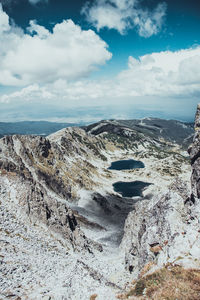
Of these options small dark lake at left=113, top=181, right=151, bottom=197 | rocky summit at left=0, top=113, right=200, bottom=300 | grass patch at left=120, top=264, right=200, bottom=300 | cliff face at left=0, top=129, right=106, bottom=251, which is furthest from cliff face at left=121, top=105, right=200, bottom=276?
small dark lake at left=113, top=181, right=151, bottom=197

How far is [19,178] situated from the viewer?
62125 mm

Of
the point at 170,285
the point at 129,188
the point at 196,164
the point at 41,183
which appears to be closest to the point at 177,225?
the point at 196,164

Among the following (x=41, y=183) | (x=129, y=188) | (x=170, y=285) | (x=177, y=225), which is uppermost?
(x=170, y=285)

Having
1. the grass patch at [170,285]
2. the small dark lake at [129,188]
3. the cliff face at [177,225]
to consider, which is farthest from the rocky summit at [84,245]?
the small dark lake at [129,188]

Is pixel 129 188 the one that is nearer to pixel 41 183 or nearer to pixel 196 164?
pixel 41 183

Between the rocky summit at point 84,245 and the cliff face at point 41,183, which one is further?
the cliff face at point 41,183

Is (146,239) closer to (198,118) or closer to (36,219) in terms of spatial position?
(198,118)

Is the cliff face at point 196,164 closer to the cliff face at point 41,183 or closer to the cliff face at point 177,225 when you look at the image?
the cliff face at point 177,225

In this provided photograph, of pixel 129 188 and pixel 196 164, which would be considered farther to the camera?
pixel 129 188

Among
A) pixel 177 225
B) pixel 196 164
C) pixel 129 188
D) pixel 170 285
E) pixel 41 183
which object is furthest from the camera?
pixel 129 188

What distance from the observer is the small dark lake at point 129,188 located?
557 feet

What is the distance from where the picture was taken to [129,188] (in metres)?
187

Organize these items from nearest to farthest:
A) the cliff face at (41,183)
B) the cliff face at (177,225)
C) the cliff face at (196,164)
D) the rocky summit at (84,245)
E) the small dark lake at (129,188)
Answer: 1. the cliff face at (177,225)
2. the rocky summit at (84,245)
3. the cliff face at (196,164)
4. the cliff face at (41,183)
5. the small dark lake at (129,188)

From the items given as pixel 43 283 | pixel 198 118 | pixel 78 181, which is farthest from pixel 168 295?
pixel 78 181
